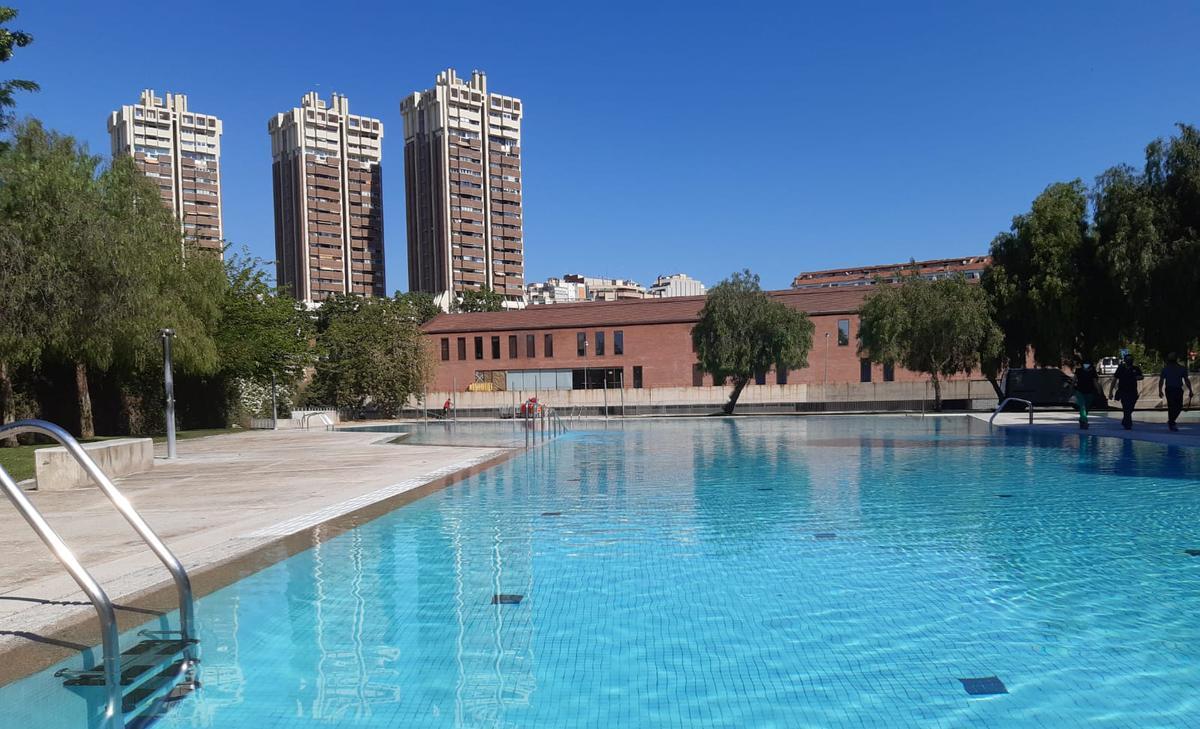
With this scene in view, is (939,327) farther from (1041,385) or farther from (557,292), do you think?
(557,292)

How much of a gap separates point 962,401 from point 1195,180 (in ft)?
46.1

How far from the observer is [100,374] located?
92.2ft

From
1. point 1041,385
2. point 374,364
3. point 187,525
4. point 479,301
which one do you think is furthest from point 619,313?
point 187,525

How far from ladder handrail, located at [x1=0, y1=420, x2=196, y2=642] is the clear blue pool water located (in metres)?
0.34

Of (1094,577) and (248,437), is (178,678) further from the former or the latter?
(248,437)

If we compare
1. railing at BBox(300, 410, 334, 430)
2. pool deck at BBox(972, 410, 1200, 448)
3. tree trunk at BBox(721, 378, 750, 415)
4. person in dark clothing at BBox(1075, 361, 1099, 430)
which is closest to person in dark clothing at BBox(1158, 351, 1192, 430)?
pool deck at BBox(972, 410, 1200, 448)

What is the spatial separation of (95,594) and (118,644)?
635 mm

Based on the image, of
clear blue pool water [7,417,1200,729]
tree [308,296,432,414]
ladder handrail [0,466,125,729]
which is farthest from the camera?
tree [308,296,432,414]

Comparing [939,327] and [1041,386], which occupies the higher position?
[939,327]

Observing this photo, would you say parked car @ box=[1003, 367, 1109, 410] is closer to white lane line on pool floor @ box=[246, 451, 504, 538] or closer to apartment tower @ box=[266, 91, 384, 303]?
white lane line on pool floor @ box=[246, 451, 504, 538]

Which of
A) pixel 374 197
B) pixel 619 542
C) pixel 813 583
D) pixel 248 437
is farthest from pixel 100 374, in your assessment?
pixel 374 197

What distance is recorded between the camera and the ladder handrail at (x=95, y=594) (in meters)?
3.76

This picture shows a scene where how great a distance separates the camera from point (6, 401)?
77.7 feet

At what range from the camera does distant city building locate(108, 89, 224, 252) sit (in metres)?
119
